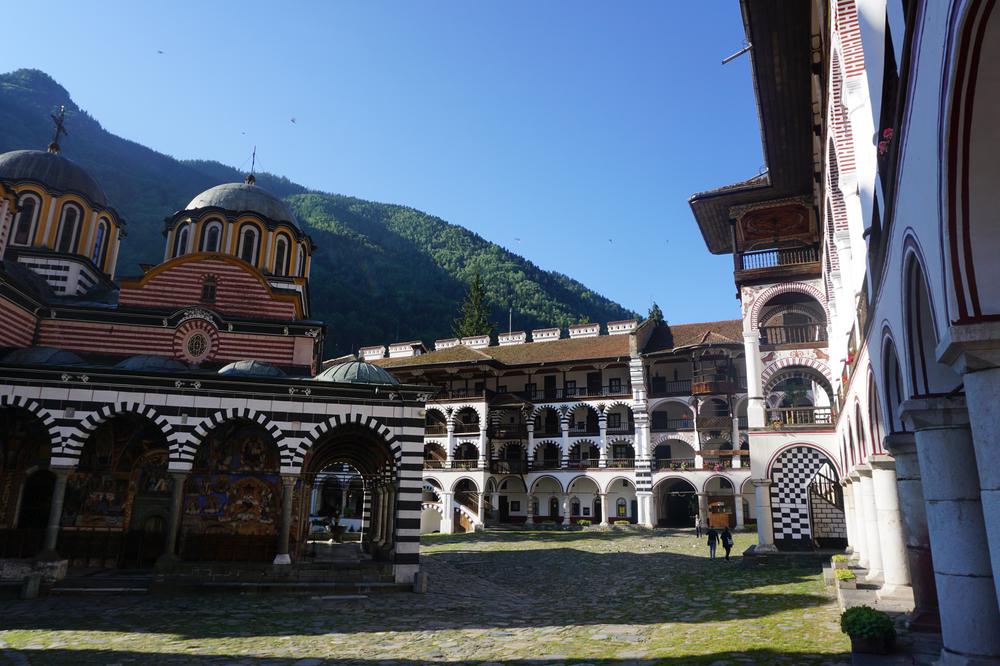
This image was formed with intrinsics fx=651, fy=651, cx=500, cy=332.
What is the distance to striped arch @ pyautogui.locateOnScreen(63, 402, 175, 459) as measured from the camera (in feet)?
44.5

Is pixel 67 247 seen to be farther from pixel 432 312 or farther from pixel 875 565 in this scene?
pixel 432 312

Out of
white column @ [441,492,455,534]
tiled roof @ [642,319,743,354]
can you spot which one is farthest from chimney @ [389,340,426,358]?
tiled roof @ [642,319,743,354]

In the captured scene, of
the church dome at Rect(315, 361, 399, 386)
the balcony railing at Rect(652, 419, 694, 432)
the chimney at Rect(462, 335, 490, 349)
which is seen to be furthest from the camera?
the chimney at Rect(462, 335, 490, 349)

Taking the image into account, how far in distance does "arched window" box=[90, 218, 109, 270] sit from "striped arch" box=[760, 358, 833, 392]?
76.2 ft

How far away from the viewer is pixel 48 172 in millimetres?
22312

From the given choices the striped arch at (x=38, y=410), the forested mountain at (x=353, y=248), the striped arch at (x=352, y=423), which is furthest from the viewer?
the forested mountain at (x=353, y=248)

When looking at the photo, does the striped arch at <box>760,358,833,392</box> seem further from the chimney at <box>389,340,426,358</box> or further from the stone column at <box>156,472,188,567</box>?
the chimney at <box>389,340,426,358</box>

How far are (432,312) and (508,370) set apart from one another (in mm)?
39092

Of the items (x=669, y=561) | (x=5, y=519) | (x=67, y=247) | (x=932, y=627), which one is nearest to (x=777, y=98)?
(x=932, y=627)

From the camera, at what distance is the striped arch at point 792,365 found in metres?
20.3

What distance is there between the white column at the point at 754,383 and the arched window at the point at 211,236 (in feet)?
60.2

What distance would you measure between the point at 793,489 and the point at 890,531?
32.4 feet

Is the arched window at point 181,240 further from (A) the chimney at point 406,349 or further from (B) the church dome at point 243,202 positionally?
(A) the chimney at point 406,349

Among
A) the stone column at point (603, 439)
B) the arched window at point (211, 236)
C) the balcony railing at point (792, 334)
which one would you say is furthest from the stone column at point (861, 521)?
the stone column at point (603, 439)
